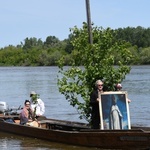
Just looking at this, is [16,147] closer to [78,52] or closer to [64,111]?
[78,52]

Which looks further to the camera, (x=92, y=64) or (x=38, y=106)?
(x=38, y=106)

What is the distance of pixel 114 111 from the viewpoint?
14328 mm

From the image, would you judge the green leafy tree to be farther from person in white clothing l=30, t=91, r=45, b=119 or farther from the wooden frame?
person in white clothing l=30, t=91, r=45, b=119

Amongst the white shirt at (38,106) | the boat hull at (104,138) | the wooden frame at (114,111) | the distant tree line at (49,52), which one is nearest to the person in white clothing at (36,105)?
the white shirt at (38,106)

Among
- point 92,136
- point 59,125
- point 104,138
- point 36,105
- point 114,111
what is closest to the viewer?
point 104,138

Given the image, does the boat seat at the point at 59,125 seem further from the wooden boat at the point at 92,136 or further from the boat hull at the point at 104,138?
the boat hull at the point at 104,138

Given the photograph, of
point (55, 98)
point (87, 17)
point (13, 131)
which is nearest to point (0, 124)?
point (13, 131)

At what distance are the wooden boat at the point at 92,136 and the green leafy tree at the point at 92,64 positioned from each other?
3.98ft

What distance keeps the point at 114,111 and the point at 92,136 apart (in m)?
0.98

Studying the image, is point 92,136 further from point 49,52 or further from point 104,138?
point 49,52

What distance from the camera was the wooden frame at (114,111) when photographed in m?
14.2

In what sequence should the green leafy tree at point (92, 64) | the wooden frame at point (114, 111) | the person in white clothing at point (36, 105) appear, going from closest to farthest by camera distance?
the wooden frame at point (114, 111)
the green leafy tree at point (92, 64)
the person in white clothing at point (36, 105)

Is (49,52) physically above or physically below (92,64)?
above

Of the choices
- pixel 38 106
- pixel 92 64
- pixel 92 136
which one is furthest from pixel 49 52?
pixel 92 136
